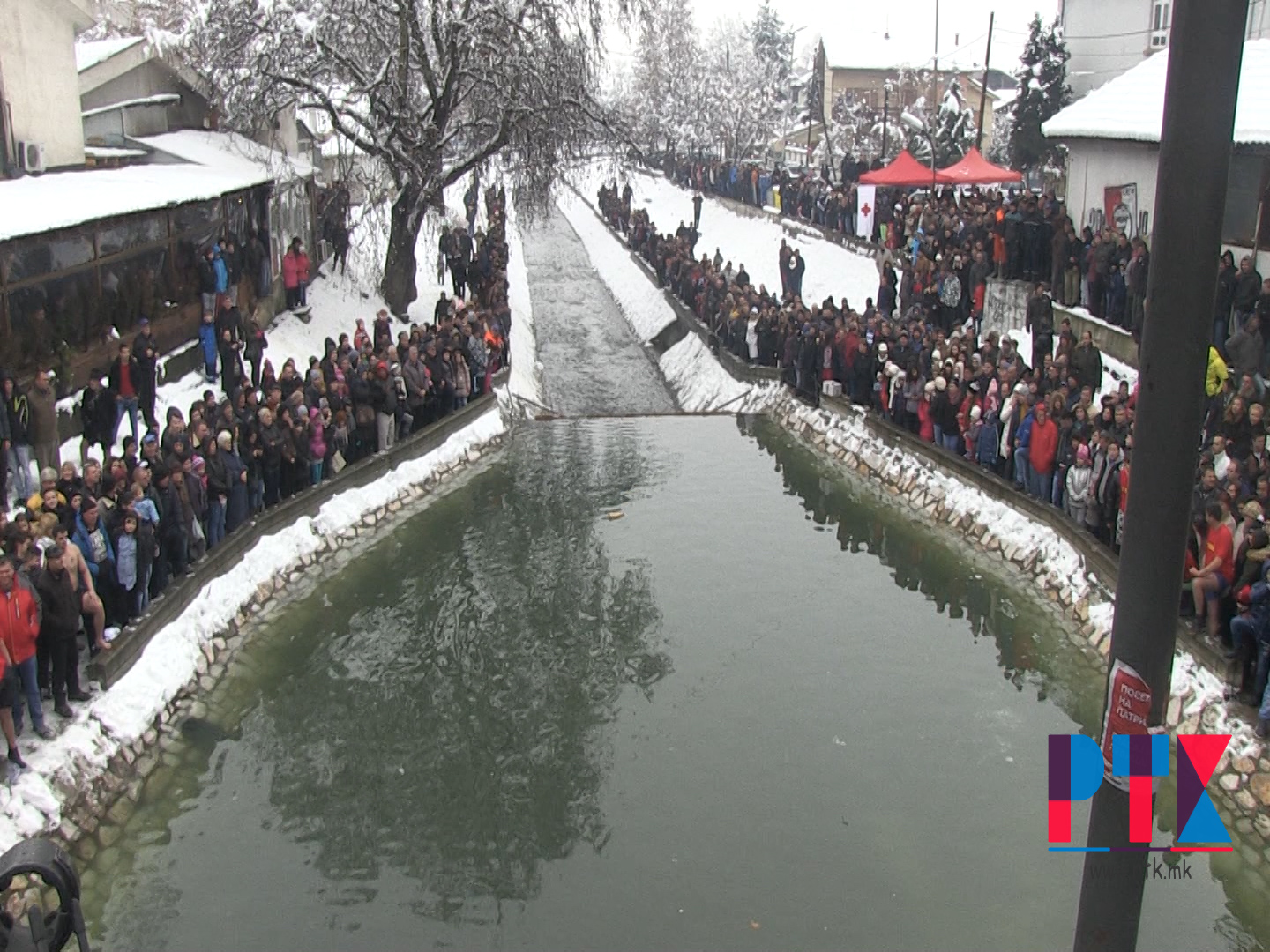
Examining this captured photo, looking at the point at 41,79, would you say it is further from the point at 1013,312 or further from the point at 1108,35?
the point at 1108,35

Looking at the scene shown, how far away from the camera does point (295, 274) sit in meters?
25.3

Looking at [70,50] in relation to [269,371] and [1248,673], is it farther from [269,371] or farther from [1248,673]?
[1248,673]

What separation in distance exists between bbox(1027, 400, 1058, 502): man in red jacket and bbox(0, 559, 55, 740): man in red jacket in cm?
1105

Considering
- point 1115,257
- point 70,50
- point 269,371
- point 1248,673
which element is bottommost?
point 1248,673

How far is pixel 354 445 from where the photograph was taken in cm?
1816

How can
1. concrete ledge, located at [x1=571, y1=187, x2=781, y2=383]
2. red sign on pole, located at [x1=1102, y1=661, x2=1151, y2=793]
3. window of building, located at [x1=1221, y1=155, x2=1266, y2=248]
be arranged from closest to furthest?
red sign on pole, located at [x1=1102, y1=661, x2=1151, y2=793], window of building, located at [x1=1221, y1=155, x2=1266, y2=248], concrete ledge, located at [x1=571, y1=187, x2=781, y2=383]

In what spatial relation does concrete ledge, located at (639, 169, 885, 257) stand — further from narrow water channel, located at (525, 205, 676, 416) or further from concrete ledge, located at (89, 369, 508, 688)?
concrete ledge, located at (89, 369, 508, 688)

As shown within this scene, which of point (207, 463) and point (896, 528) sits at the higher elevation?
point (207, 463)


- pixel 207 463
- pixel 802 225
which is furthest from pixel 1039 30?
pixel 207 463

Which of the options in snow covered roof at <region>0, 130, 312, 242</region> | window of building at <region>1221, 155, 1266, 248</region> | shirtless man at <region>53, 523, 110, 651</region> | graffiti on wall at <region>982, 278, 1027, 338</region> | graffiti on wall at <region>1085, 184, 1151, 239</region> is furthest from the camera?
graffiti on wall at <region>982, 278, 1027, 338</region>

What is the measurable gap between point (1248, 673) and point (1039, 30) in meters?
44.4

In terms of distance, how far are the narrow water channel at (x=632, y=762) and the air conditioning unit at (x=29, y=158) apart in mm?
8111

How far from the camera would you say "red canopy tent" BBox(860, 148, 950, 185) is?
2958 centimetres

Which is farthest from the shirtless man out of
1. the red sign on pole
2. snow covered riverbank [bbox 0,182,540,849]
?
the red sign on pole
